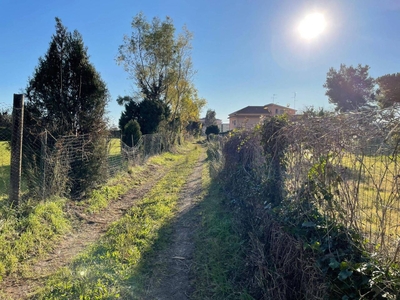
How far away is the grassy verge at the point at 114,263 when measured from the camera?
9.64 feet

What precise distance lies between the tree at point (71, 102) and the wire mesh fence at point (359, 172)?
564cm

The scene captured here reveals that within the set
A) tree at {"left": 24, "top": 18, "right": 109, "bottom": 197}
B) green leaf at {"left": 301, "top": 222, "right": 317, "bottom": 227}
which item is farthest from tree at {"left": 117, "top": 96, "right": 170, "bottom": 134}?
green leaf at {"left": 301, "top": 222, "right": 317, "bottom": 227}

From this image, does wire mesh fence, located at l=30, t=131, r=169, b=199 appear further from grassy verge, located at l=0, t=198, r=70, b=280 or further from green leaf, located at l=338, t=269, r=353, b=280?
green leaf, located at l=338, t=269, r=353, b=280

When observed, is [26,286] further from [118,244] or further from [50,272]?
[118,244]

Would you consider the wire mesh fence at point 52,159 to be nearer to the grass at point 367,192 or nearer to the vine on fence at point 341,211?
the vine on fence at point 341,211

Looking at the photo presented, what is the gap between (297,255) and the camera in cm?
266

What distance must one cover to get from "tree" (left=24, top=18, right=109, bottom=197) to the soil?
1.22 meters

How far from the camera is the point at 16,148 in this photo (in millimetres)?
4816

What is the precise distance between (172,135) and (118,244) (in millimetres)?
18777

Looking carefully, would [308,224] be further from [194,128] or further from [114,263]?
[194,128]

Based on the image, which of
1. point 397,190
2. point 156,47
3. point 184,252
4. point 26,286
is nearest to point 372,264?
point 397,190

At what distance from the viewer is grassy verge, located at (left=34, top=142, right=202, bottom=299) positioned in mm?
2939

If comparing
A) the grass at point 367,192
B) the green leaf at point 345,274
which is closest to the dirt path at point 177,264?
the green leaf at point 345,274

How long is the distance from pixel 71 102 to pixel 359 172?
6.63 metres
